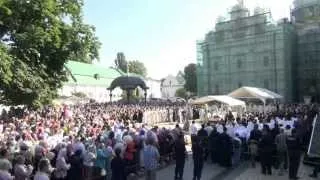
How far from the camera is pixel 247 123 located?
22.1 metres

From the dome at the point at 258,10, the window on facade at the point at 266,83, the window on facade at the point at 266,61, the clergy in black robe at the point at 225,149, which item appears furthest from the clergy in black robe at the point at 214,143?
the dome at the point at 258,10

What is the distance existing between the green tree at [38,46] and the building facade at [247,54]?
42.1 meters

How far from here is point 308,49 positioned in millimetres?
70938

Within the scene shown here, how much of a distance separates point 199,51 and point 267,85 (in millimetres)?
15829

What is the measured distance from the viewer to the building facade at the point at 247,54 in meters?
70.2

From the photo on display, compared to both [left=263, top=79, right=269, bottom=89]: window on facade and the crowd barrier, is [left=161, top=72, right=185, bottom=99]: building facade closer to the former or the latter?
[left=263, top=79, right=269, bottom=89]: window on facade

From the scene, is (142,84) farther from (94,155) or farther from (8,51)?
(94,155)

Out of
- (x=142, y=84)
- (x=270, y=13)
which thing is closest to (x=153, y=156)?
(x=142, y=84)

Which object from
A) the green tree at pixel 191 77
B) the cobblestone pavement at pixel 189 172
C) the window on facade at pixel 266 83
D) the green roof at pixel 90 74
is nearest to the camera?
the cobblestone pavement at pixel 189 172

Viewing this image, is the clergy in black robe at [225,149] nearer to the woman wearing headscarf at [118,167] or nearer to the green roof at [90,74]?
the woman wearing headscarf at [118,167]

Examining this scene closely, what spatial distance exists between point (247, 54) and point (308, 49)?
8682mm

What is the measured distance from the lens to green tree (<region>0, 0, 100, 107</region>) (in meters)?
28.1

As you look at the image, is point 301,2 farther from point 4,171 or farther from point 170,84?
point 170,84

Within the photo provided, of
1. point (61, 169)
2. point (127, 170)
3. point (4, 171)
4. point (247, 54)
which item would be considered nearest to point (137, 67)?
point (247, 54)
